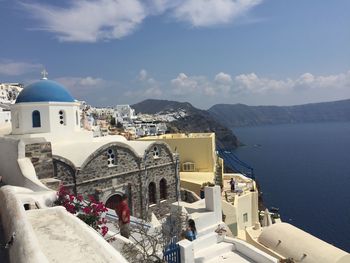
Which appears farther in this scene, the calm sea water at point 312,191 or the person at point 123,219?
the calm sea water at point 312,191

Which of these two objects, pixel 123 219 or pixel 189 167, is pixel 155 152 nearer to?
pixel 123 219

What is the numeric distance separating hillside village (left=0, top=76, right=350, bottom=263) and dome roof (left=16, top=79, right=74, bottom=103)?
0.05 metres

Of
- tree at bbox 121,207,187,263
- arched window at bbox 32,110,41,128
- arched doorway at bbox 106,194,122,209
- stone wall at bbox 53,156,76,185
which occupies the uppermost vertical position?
arched window at bbox 32,110,41,128

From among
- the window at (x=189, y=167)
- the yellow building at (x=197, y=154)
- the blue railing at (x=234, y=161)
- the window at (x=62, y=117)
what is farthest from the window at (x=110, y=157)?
the blue railing at (x=234, y=161)

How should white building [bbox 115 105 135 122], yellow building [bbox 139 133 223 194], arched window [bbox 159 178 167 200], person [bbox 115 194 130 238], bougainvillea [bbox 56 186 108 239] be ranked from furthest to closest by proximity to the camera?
white building [bbox 115 105 135 122], yellow building [bbox 139 133 223 194], arched window [bbox 159 178 167 200], person [bbox 115 194 130 238], bougainvillea [bbox 56 186 108 239]

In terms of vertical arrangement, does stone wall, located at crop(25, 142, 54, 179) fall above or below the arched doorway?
above

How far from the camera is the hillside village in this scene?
3.88 m

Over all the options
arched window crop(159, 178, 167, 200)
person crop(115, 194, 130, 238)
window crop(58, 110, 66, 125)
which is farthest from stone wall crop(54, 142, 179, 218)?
person crop(115, 194, 130, 238)

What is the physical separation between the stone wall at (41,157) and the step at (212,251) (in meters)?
4.78

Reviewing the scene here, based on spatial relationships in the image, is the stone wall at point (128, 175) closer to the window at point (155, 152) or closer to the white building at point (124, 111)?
the window at point (155, 152)

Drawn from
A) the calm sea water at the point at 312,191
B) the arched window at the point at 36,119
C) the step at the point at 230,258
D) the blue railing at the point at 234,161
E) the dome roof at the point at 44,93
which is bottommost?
the calm sea water at the point at 312,191

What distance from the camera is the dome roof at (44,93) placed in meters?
16.3

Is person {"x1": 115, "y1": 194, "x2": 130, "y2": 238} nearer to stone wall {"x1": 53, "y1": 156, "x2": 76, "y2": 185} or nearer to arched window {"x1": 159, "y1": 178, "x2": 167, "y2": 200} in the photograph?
stone wall {"x1": 53, "y1": 156, "x2": 76, "y2": 185}

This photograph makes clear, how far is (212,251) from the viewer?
32.3ft
